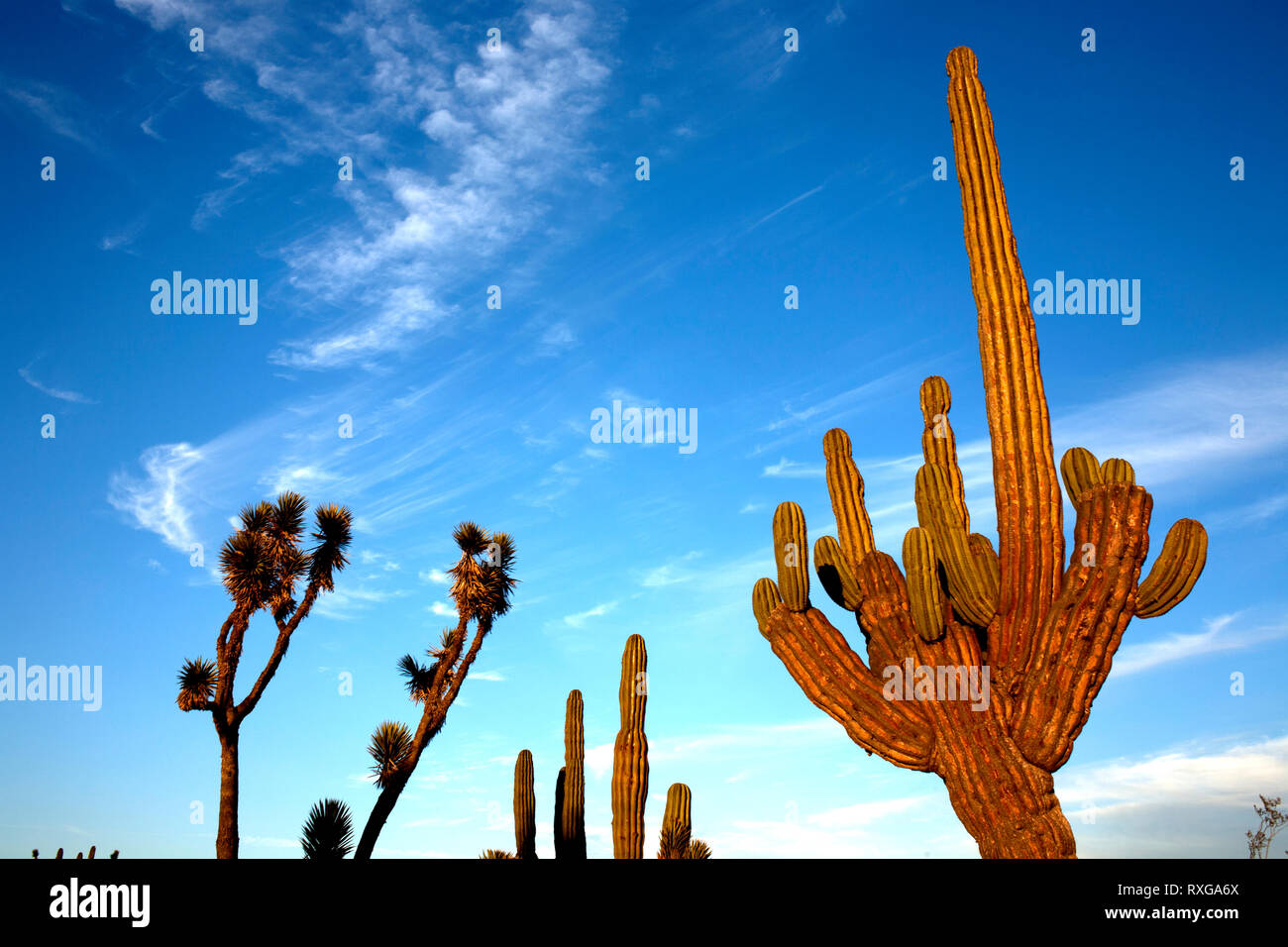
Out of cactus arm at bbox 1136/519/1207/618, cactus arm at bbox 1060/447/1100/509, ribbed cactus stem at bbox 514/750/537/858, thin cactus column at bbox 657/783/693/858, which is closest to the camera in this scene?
cactus arm at bbox 1136/519/1207/618

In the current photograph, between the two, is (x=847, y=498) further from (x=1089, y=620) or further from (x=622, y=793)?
(x=622, y=793)

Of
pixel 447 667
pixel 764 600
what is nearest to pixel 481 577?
pixel 447 667

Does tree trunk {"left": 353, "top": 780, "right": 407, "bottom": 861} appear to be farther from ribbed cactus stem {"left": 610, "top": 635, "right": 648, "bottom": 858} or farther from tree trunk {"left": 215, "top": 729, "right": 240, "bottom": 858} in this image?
ribbed cactus stem {"left": 610, "top": 635, "right": 648, "bottom": 858}

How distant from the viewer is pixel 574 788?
1580 cm

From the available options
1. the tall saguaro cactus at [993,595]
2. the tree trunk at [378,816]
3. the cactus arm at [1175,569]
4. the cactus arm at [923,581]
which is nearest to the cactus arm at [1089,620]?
the tall saguaro cactus at [993,595]

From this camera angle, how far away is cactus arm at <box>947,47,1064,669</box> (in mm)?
9750

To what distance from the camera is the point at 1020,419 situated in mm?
10094

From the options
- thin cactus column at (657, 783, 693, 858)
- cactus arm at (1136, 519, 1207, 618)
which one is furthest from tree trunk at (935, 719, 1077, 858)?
thin cactus column at (657, 783, 693, 858)

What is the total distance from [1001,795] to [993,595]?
6.50 feet

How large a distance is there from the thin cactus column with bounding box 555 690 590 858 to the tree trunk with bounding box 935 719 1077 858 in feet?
24.9
